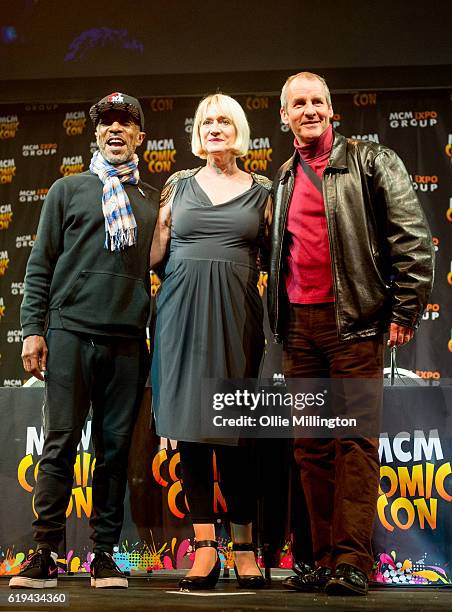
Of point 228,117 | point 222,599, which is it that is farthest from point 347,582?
point 228,117

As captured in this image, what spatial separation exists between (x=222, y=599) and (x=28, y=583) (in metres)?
0.60

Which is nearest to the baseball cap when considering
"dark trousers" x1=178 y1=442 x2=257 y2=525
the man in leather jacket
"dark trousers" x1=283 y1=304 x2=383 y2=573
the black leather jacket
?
the man in leather jacket

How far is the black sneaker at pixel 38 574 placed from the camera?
2.24 m

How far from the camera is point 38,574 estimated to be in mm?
2277

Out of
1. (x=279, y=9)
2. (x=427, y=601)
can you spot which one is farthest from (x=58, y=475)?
(x=279, y=9)

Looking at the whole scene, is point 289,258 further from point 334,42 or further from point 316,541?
point 334,42

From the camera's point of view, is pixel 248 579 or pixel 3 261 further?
pixel 3 261

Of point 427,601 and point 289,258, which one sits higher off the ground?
point 289,258

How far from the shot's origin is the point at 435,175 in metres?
5.77

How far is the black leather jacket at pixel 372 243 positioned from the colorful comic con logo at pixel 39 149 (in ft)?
13.9

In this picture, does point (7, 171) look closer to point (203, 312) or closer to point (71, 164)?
point (71, 164)

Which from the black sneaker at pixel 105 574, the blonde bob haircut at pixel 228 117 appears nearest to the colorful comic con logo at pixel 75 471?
the black sneaker at pixel 105 574

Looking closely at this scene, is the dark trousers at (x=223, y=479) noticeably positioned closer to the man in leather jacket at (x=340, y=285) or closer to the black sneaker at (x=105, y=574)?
the man in leather jacket at (x=340, y=285)

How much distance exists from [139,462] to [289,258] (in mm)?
955
